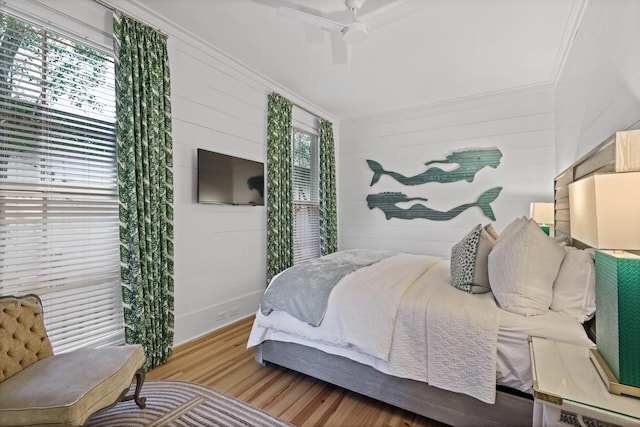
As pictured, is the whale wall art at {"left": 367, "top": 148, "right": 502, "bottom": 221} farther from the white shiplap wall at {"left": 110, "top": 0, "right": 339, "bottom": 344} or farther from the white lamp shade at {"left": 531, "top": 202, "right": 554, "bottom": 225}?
the white shiplap wall at {"left": 110, "top": 0, "right": 339, "bottom": 344}

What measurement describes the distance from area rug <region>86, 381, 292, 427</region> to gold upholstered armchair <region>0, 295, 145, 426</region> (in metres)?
0.09

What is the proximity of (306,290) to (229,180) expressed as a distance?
64.7 inches

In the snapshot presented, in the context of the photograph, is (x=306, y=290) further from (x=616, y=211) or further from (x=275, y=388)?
(x=616, y=211)

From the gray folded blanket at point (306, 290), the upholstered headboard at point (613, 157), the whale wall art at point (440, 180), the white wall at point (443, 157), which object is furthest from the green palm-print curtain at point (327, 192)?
the upholstered headboard at point (613, 157)

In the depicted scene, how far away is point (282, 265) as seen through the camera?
12.6 ft

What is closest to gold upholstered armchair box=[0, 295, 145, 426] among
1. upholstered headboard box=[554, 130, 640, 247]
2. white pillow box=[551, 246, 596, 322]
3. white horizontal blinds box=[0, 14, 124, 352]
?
white horizontal blinds box=[0, 14, 124, 352]

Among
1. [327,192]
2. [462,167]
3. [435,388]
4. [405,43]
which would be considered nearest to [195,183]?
[327,192]

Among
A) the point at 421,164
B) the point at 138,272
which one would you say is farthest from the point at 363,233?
the point at 138,272

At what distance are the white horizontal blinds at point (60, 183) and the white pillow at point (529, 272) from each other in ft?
9.10

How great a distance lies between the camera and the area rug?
173 cm

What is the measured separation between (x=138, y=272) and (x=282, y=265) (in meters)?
1.84

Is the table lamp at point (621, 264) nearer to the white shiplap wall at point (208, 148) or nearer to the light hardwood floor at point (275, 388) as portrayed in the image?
the light hardwood floor at point (275, 388)

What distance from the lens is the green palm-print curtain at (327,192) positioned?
15.7 ft

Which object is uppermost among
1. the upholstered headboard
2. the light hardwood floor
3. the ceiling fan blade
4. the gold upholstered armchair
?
the ceiling fan blade
